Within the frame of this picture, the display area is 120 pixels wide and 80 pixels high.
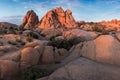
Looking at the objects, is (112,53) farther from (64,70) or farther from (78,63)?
(64,70)

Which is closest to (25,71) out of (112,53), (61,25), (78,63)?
(78,63)

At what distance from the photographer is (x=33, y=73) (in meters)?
21.8

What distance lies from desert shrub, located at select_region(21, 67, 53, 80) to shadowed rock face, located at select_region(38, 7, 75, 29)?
9665cm

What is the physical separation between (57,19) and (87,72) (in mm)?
105545

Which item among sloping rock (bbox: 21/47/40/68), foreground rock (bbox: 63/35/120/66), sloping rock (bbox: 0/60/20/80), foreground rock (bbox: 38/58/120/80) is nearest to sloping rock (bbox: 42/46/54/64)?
sloping rock (bbox: 21/47/40/68)

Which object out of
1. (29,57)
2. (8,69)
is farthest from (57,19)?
(8,69)

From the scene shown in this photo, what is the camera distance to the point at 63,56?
28.3 m

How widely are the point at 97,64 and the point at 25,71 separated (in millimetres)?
6809

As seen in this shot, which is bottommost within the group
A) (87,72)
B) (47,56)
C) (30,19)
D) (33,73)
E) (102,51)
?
(33,73)

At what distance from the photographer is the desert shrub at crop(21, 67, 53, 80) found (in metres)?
21.5

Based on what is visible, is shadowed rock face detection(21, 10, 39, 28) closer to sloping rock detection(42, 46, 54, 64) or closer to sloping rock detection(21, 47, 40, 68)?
sloping rock detection(42, 46, 54, 64)

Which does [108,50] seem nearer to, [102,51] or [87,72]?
[102,51]

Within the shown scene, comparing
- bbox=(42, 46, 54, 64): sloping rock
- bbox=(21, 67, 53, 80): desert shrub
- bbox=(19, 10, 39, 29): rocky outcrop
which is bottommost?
bbox=(21, 67, 53, 80): desert shrub

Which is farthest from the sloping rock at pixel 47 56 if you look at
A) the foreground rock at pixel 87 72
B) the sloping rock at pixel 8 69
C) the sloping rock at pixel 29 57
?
the foreground rock at pixel 87 72
